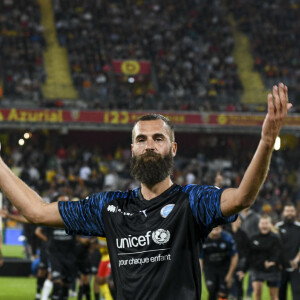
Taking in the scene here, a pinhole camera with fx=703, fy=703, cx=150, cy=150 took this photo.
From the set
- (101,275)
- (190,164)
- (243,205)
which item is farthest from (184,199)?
(190,164)

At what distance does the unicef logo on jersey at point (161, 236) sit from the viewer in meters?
3.41

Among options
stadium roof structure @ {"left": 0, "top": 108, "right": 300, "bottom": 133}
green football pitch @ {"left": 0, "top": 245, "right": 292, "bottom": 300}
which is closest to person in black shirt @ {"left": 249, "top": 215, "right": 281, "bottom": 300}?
green football pitch @ {"left": 0, "top": 245, "right": 292, "bottom": 300}

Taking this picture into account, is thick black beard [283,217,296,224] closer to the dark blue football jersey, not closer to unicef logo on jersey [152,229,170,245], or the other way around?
the dark blue football jersey

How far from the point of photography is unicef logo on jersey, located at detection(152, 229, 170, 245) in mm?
3406

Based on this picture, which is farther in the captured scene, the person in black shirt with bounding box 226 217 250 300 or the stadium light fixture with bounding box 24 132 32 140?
the stadium light fixture with bounding box 24 132 32 140

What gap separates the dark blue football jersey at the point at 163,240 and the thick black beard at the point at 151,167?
0.41 ft

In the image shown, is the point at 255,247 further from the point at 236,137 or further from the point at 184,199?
the point at 236,137

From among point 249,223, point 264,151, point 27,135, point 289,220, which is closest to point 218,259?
point 289,220

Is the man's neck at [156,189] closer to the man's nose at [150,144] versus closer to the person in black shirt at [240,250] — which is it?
the man's nose at [150,144]

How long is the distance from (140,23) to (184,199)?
115ft

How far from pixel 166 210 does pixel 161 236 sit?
0.46 ft

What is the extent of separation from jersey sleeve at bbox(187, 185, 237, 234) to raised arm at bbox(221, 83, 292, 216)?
0.13 meters

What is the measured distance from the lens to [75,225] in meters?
3.72

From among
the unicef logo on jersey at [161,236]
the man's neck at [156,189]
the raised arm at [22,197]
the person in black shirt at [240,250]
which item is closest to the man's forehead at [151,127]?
the man's neck at [156,189]
